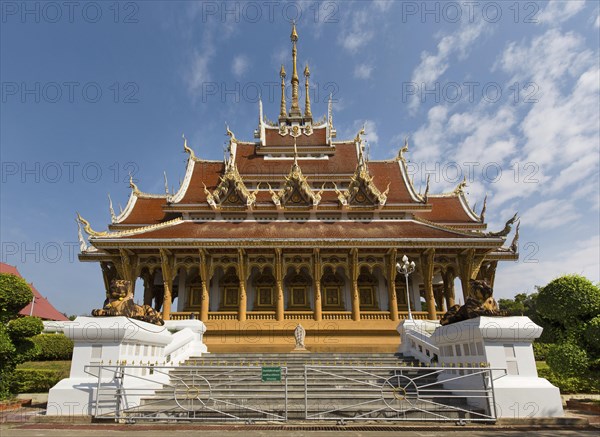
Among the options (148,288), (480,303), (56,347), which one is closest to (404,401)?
(480,303)

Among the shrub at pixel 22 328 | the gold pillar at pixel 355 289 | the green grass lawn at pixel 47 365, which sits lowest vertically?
the green grass lawn at pixel 47 365

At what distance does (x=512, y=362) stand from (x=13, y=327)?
10904mm

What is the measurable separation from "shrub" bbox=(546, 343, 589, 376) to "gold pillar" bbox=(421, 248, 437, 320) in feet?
25.9

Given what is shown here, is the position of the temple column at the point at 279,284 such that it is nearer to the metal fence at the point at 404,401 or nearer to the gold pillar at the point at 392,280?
the gold pillar at the point at 392,280

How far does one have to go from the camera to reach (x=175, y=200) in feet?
67.0

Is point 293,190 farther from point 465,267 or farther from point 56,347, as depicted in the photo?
point 56,347

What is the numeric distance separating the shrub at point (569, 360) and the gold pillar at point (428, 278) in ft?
25.9

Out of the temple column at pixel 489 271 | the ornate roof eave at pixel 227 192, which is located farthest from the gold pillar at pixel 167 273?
the temple column at pixel 489 271

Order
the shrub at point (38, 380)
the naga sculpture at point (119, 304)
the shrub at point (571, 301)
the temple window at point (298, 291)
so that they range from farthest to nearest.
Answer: the temple window at point (298, 291) → the shrub at point (38, 380) → the shrub at point (571, 301) → the naga sculpture at point (119, 304)

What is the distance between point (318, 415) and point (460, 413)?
8.66 feet

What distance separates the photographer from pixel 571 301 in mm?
8641

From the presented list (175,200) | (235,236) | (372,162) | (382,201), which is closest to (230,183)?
(175,200)

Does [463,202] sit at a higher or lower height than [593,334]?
higher

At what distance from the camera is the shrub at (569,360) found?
26.5 feet
